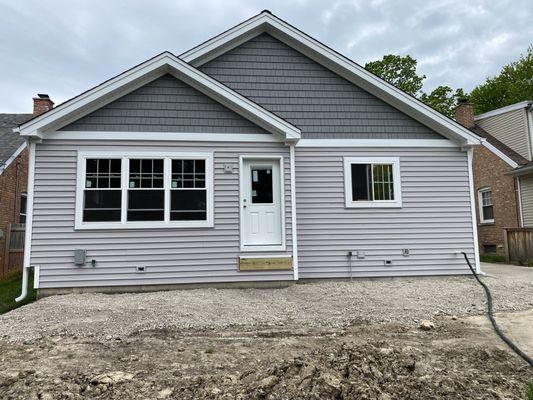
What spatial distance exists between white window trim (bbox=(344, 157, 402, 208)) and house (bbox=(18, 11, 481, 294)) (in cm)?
2

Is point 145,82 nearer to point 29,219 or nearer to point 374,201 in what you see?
point 29,219

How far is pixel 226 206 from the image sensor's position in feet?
25.7

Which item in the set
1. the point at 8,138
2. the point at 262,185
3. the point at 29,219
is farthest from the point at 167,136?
the point at 8,138

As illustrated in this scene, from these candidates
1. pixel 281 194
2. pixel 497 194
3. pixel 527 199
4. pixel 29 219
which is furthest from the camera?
pixel 497 194

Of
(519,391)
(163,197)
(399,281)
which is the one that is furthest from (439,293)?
(163,197)

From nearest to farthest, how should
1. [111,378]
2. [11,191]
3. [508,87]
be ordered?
[111,378], [11,191], [508,87]

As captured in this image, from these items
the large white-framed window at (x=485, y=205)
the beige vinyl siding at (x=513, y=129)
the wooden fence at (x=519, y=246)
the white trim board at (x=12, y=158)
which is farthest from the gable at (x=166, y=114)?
the beige vinyl siding at (x=513, y=129)

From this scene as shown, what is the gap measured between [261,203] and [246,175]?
0.66 metres

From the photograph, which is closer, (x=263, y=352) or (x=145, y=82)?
(x=263, y=352)

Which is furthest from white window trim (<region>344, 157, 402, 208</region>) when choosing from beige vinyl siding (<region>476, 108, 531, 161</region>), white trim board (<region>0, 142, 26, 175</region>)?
white trim board (<region>0, 142, 26, 175</region>)

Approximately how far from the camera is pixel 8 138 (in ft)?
53.6

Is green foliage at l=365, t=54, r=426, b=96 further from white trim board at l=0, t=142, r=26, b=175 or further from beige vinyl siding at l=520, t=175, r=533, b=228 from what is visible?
white trim board at l=0, t=142, r=26, b=175

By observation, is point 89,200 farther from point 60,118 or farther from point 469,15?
point 469,15

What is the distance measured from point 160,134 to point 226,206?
193cm
